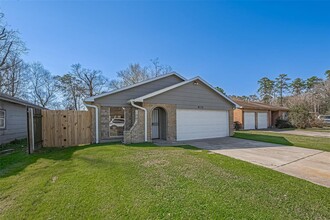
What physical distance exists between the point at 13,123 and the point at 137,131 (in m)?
9.08

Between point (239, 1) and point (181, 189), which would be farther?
point (239, 1)

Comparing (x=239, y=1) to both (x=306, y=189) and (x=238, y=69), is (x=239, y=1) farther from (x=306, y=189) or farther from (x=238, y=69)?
(x=238, y=69)

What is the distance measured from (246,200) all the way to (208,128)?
9.57 metres

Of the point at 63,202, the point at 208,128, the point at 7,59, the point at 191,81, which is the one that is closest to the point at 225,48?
the point at 191,81

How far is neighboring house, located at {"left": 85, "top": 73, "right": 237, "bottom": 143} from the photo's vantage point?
10.6m

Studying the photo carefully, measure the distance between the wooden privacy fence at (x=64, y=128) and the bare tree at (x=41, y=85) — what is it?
85.4 feet

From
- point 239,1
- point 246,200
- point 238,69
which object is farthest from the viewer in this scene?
point 238,69

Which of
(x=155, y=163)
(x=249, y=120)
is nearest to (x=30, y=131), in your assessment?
(x=155, y=163)

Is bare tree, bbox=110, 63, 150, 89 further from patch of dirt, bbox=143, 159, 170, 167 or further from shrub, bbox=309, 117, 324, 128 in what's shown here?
patch of dirt, bbox=143, 159, 170, 167

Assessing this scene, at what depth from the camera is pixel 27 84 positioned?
2808 centimetres

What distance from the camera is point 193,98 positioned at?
12.2 metres

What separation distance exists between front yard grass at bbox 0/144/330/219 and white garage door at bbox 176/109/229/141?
5845 mm

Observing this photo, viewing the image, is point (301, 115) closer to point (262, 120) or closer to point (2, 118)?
point (262, 120)

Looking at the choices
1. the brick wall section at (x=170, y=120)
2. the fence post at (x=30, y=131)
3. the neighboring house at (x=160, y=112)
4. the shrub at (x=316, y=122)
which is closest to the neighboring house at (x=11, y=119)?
the fence post at (x=30, y=131)
